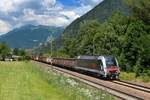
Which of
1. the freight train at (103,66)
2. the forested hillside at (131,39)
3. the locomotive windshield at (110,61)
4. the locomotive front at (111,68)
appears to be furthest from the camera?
the forested hillside at (131,39)

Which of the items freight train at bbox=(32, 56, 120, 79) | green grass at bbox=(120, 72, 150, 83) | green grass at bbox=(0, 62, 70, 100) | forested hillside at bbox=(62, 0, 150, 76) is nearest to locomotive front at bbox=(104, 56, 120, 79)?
freight train at bbox=(32, 56, 120, 79)

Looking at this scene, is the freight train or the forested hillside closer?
the freight train

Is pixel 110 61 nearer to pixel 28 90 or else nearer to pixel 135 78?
pixel 135 78

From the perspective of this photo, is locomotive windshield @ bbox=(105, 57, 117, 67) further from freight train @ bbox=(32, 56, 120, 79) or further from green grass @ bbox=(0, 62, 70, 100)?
green grass @ bbox=(0, 62, 70, 100)

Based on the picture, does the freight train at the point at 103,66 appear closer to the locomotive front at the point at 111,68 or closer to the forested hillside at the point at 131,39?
the locomotive front at the point at 111,68

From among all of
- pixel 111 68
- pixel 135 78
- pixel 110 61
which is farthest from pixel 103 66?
pixel 135 78

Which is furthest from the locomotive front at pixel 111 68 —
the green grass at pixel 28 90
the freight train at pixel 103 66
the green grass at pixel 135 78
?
the green grass at pixel 28 90

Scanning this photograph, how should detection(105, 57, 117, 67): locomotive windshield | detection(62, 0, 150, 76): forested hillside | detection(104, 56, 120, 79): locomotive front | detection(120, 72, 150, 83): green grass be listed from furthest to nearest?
1. detection(62, 0, 150, 76): forested hillside
2. detection(105, 57, 117, 67): locomotive windshield
3. detection(104, 56, 120, 79): locomotive front
4. detection(120, 72, 150, 83): green grass

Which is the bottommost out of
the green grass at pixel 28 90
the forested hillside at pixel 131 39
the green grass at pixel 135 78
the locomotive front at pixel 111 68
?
the green grass at pixel 28 90

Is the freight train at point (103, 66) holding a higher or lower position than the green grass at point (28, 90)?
higher

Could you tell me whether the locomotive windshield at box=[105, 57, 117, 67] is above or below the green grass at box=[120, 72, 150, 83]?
above

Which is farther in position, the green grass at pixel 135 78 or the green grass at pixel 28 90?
the green grass at pixel 135 78

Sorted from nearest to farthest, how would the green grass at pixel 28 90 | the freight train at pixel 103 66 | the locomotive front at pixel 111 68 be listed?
1. the green grass at pixel 28 90
2. the locomotive front at pixel 111 68
3. the freight train at pixel 103 66

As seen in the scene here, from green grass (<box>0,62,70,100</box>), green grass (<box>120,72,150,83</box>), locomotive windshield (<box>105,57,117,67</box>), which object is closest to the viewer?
green grass (<box>0,62,70,100</box>)
